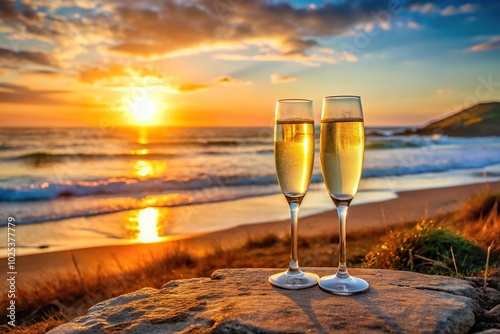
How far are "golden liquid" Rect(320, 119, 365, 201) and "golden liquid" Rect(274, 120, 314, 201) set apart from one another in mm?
79

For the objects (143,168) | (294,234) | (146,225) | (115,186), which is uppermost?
(294,234)

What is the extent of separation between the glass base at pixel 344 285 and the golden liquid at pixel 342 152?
476 millimetres

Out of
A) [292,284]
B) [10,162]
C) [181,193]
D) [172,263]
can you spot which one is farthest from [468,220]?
[10,162]

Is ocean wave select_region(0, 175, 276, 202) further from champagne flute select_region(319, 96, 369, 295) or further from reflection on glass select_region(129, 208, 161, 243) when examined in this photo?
champagne flute select_region(319, 96, 369, 295)

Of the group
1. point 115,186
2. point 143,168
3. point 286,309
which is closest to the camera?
point 286,309

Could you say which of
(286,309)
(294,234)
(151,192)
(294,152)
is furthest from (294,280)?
(151,192)

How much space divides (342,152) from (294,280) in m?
0.75

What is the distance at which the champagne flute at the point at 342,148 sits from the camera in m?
2.21

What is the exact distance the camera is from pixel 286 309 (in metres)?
2.07

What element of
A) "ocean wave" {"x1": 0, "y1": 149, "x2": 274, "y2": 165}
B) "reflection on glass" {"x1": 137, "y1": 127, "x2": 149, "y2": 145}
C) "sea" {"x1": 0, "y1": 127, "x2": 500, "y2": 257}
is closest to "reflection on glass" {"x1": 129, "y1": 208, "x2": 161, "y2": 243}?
"sea" {"x1": 0, "y1": 127, "x2": 500, "y2": 257}

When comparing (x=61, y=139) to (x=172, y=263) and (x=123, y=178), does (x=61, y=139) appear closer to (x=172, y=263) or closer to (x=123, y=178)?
(x=123, y=178)

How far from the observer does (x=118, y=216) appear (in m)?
11.2

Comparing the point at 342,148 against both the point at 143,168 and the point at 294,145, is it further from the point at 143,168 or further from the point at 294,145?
the point at 143,168

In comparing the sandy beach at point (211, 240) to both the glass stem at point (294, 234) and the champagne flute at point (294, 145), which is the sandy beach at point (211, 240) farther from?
the champagne flute at point (294, 145)
